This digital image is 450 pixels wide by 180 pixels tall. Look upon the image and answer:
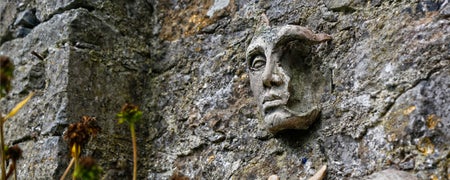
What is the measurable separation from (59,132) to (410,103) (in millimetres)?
1219

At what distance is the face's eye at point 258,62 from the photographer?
6.75 ft

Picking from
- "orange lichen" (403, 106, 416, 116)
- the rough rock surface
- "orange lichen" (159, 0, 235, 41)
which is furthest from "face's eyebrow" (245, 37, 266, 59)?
"orange lichen" (403, 106, 416, 116)

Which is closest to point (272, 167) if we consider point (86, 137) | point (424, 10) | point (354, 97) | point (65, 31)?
point (354, 97)

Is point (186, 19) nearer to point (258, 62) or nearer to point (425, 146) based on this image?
point (258, 62)

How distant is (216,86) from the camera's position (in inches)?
92.4

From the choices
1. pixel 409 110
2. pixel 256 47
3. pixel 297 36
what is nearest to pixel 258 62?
pixel 256 47

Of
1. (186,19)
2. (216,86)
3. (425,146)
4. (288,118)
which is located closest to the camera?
(425,146)

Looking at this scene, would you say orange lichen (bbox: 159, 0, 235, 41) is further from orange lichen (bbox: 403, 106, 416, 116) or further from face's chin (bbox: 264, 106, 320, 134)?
orange lichen (bbox: 403, 106, 416, 116)

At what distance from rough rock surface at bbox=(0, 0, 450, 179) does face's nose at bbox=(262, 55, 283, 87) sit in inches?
5.9

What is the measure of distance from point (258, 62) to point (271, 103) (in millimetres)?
175

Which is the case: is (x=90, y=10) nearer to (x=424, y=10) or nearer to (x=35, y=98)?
(x=35, y=98)

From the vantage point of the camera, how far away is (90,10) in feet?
8.47

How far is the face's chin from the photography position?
193cm

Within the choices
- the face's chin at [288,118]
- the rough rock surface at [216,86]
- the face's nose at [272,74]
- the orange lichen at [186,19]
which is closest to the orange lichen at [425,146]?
the rough rock surface at [216,86]
